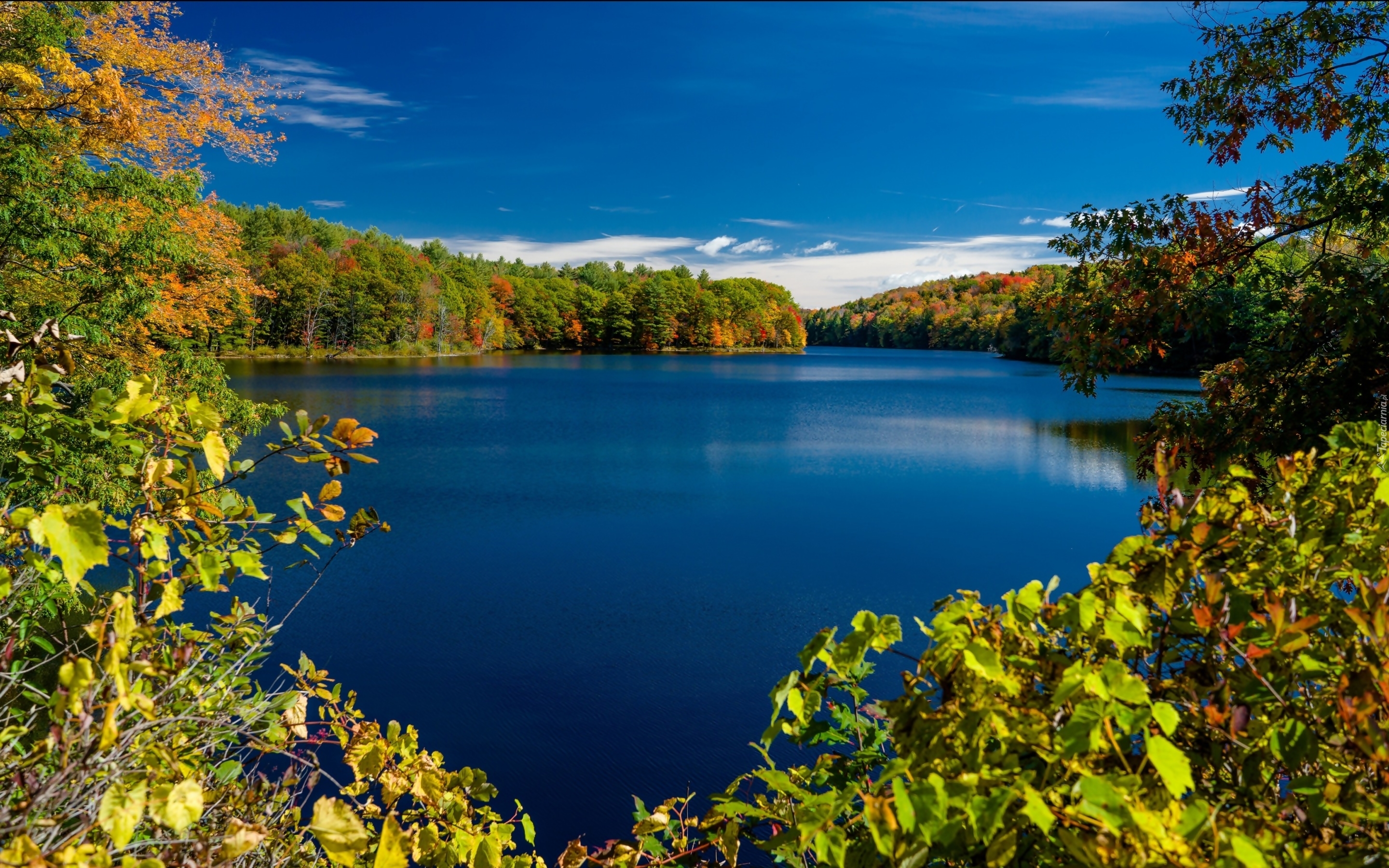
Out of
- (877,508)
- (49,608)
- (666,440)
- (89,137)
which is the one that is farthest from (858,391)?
(49,608)

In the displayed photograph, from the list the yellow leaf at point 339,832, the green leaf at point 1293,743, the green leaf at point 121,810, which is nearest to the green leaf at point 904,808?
the green leaf at point 1293,743

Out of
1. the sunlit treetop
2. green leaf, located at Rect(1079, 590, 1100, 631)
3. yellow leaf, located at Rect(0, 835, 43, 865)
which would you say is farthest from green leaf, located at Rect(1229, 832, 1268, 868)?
the sunlit treetop

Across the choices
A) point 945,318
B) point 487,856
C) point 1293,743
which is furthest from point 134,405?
point 945,318

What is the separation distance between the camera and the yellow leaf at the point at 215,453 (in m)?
1.44

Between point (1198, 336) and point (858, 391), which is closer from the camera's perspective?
point (1198, 336)

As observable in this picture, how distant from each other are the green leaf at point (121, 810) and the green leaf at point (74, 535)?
295 mm

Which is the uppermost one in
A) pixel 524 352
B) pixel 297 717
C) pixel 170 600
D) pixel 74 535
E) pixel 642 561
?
pixel 524 352

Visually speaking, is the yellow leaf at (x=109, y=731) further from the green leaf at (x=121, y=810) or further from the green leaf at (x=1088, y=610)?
the green leaf at (x=1088, y=610)

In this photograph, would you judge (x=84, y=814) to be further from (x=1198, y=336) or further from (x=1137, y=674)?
(x=1198, y=336)

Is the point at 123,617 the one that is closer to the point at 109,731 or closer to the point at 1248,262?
the point at 109,731

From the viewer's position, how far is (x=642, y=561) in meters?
10.8

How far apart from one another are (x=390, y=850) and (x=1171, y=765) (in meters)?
1.21

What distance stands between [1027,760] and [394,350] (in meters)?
62.3

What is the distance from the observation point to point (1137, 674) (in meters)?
1.15
